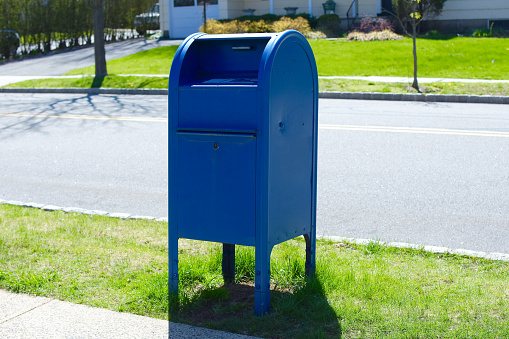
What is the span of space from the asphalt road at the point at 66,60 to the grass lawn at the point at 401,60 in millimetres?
1798

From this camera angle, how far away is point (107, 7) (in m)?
33.1

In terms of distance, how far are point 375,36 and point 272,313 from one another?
2191 cm

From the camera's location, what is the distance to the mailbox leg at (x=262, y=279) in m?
3.63

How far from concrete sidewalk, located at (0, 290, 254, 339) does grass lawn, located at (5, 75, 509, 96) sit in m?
12.4

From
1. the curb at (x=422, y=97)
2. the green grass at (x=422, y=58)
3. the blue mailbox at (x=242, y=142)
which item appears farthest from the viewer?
the green grass at (x=422, y=58)

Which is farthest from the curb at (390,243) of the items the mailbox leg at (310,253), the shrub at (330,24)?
the shrub at (330,24)

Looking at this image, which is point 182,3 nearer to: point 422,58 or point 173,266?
point 422,58

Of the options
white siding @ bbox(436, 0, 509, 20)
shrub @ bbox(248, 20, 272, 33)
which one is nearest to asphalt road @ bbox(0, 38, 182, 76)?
shrub @ bbox(248, 20, 272, 33)

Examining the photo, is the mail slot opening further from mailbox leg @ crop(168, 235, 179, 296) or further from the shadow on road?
the shadow on road

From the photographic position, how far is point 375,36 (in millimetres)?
24188

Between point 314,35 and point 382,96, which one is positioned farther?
point 314,35

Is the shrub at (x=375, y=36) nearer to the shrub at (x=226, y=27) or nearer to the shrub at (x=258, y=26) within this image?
the shrub at (x=258, y=26)

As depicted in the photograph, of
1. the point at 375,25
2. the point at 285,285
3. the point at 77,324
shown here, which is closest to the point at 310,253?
the point at 285,285

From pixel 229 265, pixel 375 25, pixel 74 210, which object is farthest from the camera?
pixel 375 25
